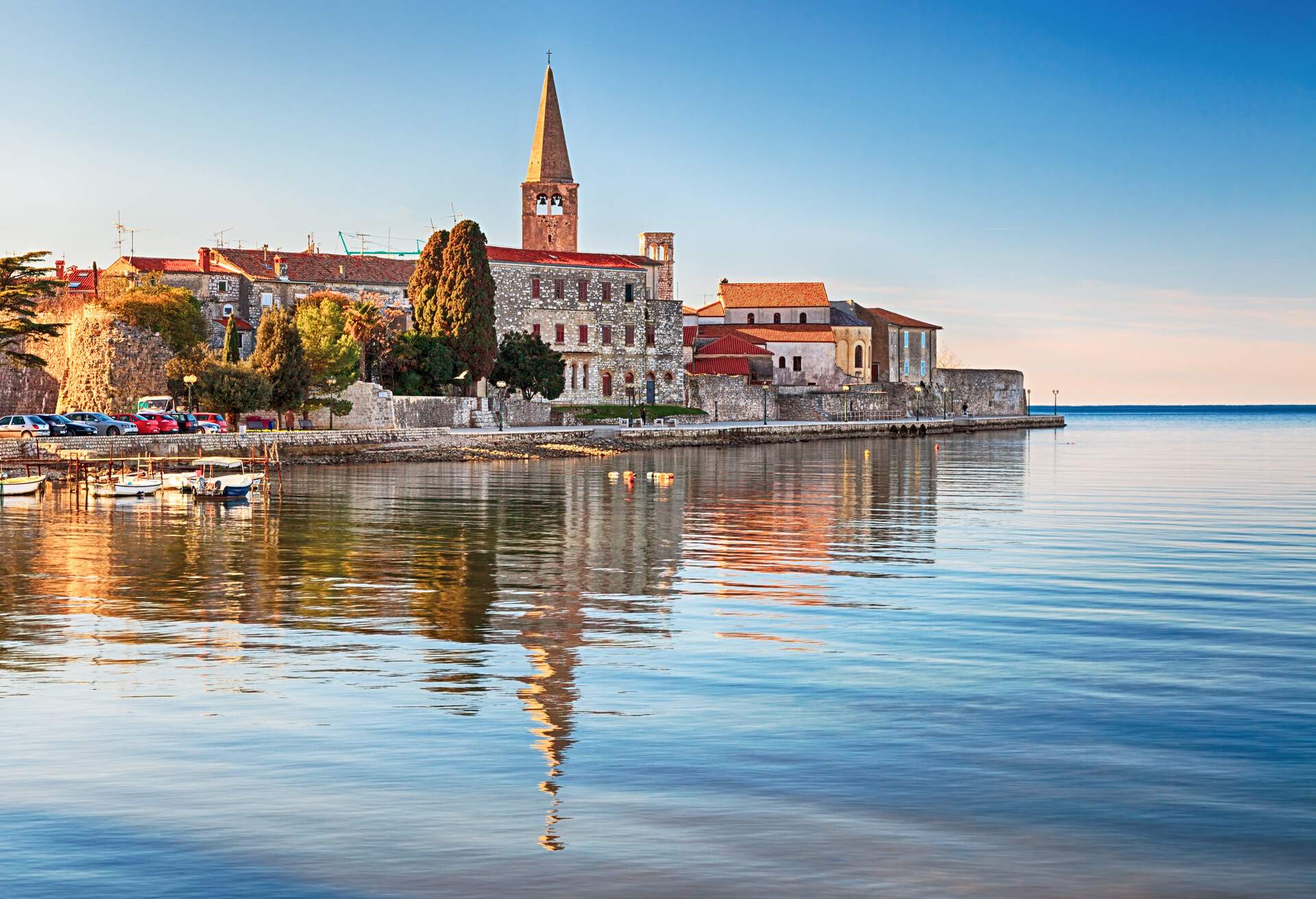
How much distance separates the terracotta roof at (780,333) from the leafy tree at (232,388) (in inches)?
2069

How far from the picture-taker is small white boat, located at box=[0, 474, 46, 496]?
4025 cm

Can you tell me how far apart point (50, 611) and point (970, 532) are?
1929 cm

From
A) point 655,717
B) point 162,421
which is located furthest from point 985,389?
point 655,717

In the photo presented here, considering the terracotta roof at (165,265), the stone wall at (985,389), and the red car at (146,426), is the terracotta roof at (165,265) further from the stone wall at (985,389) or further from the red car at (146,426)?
the stone wall at (985,389)

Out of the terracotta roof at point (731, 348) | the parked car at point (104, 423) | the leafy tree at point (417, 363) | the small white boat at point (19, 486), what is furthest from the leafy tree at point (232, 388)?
the terracotta roof at point (731, 348)

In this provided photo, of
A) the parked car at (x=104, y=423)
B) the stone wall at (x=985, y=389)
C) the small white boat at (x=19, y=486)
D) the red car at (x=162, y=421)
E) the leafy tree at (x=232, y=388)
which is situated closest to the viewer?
the small white boat at (x=19, y=486)

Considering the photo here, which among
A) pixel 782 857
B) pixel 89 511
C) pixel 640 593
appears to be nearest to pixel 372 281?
pixel 89 511

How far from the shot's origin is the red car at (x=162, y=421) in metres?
52.7

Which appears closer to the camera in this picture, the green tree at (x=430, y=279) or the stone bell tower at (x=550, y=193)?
the green tree at (x=430, y=279)

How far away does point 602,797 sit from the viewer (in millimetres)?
10297

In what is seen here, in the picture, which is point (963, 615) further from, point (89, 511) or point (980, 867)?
point (89, 511)

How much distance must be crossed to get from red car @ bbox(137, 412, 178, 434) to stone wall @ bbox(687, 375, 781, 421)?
140 feet

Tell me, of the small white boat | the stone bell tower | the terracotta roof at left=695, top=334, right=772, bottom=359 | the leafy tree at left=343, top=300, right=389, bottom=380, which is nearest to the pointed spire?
the stone bell tower

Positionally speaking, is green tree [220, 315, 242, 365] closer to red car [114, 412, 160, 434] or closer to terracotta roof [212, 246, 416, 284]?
red car [114, 412, 160, 434]
